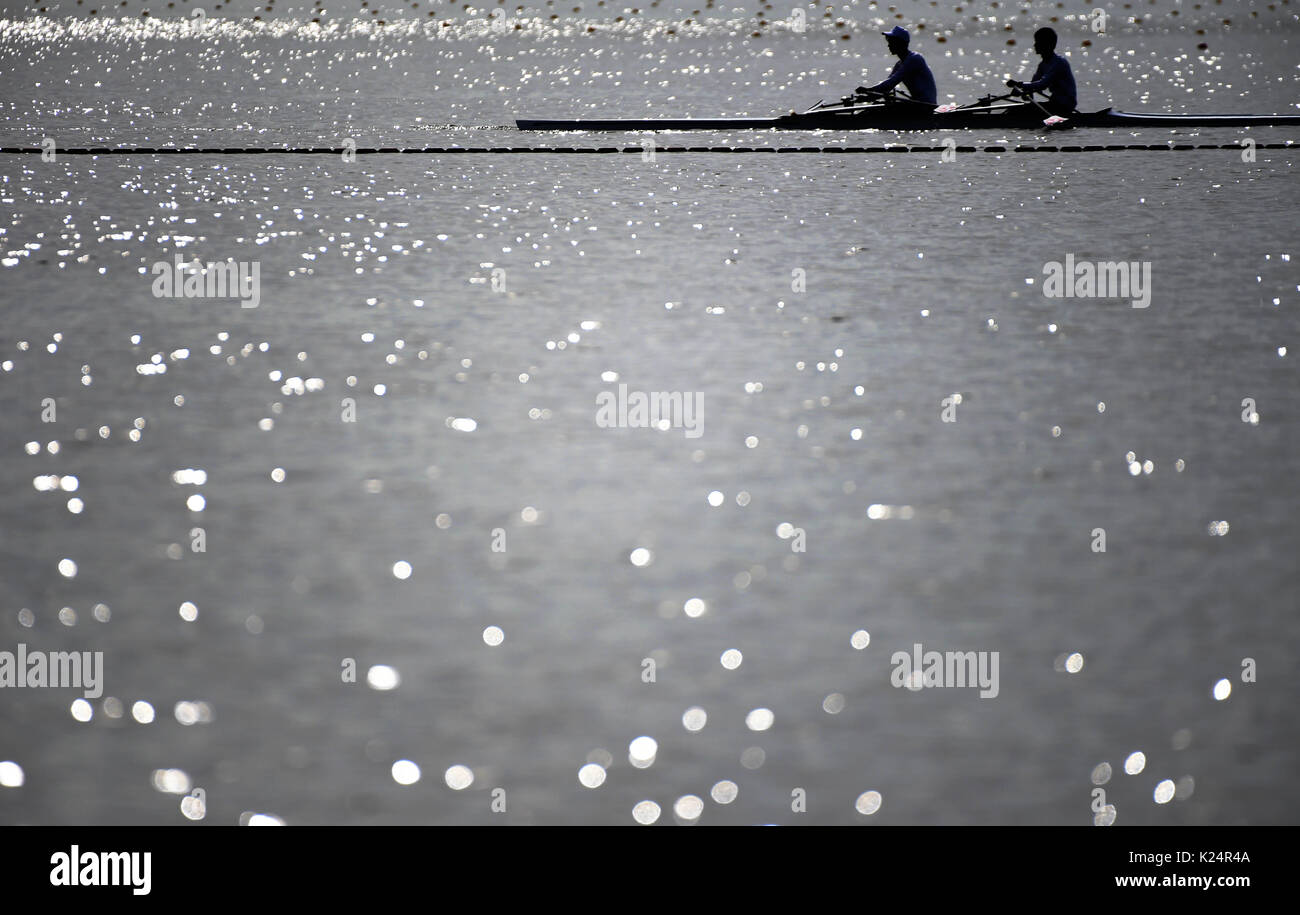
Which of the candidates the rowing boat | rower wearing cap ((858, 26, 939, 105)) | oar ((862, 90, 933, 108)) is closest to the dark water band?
the rowing boat

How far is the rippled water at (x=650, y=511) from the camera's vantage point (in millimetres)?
2807

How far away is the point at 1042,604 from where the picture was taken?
3.41 meters

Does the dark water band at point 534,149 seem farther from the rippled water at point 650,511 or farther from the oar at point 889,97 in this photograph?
the rippled water at point 650,511

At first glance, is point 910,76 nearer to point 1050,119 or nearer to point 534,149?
point 1050,119

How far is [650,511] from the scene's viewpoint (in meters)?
4.00

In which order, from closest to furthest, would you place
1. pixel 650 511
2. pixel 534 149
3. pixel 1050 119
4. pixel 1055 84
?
pixel 650 511
pixel 534 149
pixel 1050 119
pixel 1055 84

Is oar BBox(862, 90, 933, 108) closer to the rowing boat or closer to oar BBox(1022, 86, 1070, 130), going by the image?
the rowing boat

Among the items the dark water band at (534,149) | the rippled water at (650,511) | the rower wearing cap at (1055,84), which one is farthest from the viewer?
the rower wearing cap at (1055,84)

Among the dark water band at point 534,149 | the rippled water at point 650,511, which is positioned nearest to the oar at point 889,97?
the dark water band at point 534,149

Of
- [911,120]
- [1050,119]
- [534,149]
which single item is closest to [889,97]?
[911,120]

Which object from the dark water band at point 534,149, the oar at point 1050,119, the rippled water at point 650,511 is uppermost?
the oar at point 1050,119

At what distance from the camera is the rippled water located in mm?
2807
